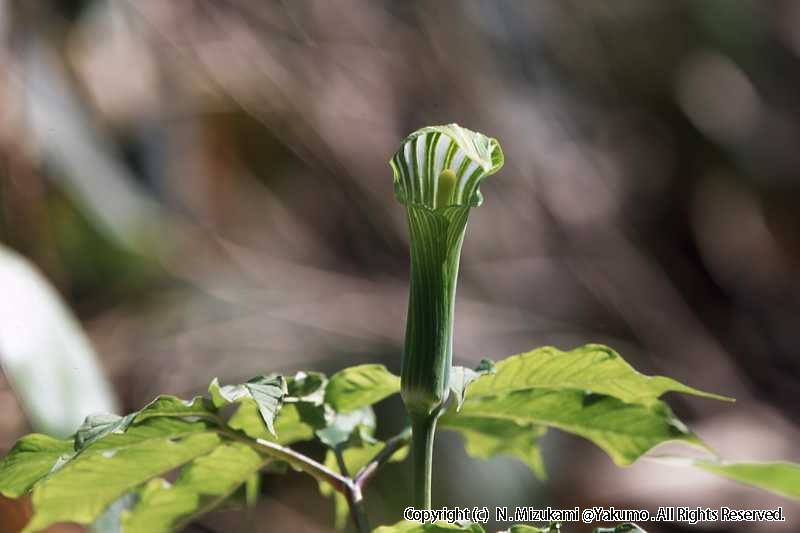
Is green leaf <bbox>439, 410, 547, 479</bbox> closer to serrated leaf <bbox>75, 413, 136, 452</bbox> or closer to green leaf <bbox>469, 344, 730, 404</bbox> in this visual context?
green leaf <bbox>469, 344, 730, 404</bbox>

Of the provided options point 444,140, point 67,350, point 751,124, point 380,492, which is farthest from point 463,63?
point 444,140

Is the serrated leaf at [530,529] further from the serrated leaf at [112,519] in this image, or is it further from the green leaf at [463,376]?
the serrated leaf at [112,519]

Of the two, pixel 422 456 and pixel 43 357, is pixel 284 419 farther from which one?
→ pixel 43 357

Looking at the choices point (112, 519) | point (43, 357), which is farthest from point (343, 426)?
point (43, 357)

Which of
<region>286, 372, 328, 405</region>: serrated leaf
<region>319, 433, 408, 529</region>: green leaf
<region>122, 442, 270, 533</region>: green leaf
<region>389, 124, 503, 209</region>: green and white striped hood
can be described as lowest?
<region>122, 442, 270, 533</region>: green leaf

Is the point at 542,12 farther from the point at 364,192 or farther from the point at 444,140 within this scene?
the point at 444,140

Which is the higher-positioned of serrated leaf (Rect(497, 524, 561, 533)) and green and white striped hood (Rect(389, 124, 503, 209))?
green and white striped hood (Rect(389, 124, 503, 209))

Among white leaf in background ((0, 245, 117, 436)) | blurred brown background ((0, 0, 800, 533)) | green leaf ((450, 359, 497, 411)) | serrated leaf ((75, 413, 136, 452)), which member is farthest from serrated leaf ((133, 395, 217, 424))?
blurred brown background ((0, 0, 800, 533))
